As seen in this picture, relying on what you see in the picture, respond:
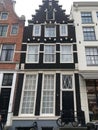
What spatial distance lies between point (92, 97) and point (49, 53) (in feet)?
19.4

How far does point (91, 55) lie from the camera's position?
16953 mm

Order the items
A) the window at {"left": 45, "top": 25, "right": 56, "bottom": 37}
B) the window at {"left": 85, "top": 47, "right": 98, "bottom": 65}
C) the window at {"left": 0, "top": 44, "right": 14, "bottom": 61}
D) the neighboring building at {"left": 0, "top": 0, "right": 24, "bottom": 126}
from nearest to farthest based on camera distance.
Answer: the neighboring building at {"left": 0, "top": 0, "right": 24, "bottom": 126} → the window at {"left": 85, "top": 47, "right": 98, "bottom": 65} → the window at {"left": 0, "top": 44, "right": 14, "bottom": 61} → the window at {"left": 45, "top": 25, "right": 56, "bottom": 37}

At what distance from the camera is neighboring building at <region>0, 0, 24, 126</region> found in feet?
48.3

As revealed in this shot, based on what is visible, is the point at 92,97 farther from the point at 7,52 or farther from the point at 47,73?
the point at 7,52

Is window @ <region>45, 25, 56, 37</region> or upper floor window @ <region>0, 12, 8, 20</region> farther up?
upper floor window @ <region>0, 12, 8, 20</region>

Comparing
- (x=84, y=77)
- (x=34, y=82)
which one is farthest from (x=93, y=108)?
(x=34, y=82)

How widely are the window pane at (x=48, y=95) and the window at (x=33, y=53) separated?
2.18m

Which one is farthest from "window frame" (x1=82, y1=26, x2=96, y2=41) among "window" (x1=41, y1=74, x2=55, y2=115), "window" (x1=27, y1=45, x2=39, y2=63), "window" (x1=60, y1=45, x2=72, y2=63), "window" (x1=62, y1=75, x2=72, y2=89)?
"window" (x1=41, y1=74, x2=55, y2=115)

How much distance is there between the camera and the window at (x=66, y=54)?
1670cm

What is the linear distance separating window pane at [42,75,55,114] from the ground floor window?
10.6ft

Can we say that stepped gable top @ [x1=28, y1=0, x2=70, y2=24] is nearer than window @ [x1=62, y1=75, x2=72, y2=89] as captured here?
No

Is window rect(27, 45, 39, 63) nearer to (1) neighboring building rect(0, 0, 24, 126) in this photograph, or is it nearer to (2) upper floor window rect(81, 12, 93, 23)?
(1) neighboring building rect(0, 0, 24, 126)

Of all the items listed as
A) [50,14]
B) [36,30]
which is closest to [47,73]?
[36,30]

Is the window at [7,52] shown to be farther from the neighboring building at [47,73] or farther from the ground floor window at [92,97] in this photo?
the ground floor window at [92,97]
